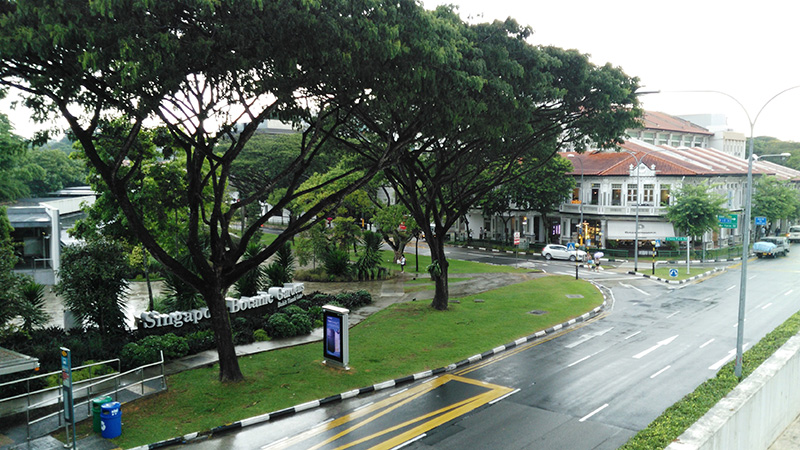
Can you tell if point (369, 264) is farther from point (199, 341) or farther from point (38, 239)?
point (38, 239)

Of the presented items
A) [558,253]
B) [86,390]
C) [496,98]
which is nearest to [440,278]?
[496,98]

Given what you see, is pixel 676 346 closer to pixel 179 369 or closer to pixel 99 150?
pixel 179 369

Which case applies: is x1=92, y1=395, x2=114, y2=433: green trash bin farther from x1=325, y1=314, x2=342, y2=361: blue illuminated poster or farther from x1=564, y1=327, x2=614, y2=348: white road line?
x1=564, y1=327, x2=614, y2=348: white road line

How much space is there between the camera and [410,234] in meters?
43.8

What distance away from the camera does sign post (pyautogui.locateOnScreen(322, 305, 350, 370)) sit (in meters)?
18.1

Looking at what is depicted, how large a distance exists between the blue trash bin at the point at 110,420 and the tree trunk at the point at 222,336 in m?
3.89

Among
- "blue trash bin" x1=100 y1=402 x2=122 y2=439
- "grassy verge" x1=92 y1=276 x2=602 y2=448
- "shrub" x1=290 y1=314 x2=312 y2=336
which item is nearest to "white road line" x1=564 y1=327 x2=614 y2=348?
"grassy verge" x1=92 y1=276 x2=602 y2=448

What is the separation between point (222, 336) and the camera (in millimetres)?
16516

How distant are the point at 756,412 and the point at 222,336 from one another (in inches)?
522

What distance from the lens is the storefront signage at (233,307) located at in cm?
2059

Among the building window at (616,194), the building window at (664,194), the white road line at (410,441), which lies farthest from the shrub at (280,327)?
the building window at (664,194)

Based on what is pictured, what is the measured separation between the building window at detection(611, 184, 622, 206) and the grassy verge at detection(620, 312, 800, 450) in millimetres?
38166

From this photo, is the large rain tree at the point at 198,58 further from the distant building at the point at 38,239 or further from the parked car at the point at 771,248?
the parked car at the point at 771,248

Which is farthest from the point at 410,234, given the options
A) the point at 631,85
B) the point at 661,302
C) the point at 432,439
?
the point at 432,439
